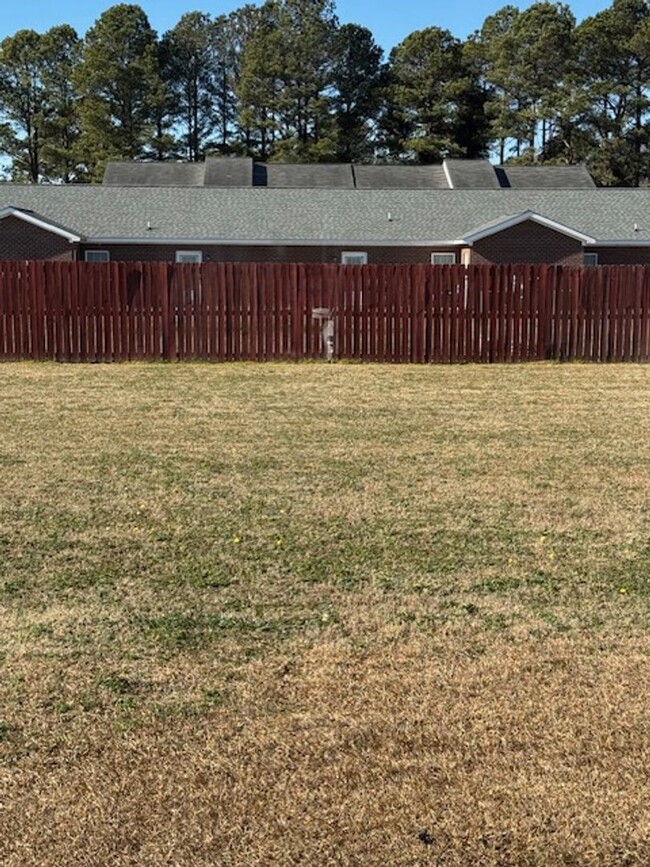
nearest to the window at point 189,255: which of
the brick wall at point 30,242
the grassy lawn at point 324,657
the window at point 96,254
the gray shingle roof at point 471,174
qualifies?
the window at point 96,254

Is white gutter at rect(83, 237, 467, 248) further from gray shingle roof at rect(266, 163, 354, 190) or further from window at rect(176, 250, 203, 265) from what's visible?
gray shingle roof at rect(266, 163, 354, 190)

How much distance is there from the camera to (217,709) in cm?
314

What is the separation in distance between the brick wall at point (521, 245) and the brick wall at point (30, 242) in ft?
40.8

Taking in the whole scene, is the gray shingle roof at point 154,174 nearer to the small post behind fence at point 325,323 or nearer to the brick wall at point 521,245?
the brick wall at point 521,245

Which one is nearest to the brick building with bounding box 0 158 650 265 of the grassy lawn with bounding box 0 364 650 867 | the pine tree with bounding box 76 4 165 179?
the grassy lawn with bounding box 0 364 650 867

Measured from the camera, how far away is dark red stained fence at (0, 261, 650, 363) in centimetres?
1518

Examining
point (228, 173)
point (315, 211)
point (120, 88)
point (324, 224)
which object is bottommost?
point (324, 224)

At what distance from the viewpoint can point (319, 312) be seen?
606 inches

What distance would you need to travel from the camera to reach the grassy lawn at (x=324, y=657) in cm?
249

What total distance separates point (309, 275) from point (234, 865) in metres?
13.5

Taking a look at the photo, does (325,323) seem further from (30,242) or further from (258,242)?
(30,242)

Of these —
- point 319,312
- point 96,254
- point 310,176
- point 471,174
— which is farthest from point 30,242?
point 471,174

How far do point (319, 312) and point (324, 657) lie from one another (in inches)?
481

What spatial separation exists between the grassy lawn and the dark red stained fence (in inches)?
310
